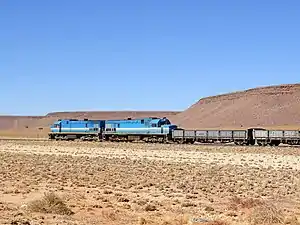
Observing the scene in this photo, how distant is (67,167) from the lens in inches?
1265

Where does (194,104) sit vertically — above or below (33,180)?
above

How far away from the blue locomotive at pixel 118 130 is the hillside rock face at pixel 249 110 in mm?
60286

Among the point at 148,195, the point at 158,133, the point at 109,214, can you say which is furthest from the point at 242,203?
the point at 158,133

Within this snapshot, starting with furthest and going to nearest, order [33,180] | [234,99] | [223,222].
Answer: [234,99], [33,180], [223,222]

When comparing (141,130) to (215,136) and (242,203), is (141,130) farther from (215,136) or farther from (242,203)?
(242,203)

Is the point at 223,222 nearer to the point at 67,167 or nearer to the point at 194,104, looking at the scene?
the point at 67,167

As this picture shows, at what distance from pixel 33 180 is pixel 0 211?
375 inches

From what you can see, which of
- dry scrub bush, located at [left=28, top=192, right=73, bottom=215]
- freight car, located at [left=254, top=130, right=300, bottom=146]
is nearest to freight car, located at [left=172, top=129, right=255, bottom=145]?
freight car, located at [left=254, top=130, right=300, bottom=146]

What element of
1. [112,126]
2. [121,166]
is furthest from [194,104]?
[121,166]

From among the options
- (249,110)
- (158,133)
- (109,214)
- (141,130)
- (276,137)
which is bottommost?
(109,214)

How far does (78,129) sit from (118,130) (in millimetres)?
9439

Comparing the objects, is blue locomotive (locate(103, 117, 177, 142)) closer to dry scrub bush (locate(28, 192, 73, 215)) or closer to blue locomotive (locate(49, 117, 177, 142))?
blue locomotive (locate(49, 117, 177, 142))

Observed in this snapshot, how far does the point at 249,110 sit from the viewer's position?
500ft

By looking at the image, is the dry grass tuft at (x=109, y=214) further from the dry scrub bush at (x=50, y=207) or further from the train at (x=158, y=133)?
the train at (x=158, y=133)
